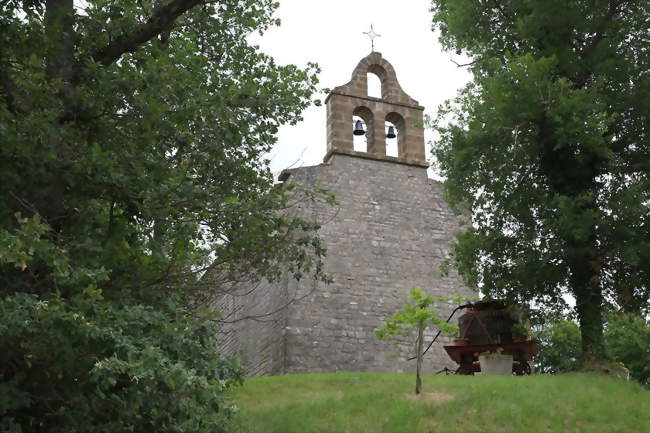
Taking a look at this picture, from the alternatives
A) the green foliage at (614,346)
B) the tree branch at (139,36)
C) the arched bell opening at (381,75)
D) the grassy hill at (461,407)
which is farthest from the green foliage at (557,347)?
the tree branch at (139,36)

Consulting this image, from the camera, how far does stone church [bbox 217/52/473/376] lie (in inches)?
670

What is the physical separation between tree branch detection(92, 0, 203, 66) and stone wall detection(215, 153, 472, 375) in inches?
314

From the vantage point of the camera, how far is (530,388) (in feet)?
36.7

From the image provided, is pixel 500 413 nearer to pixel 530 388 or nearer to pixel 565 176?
pixel 530 388

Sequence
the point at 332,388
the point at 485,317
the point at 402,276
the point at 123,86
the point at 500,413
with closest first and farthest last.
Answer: the point at 123,86 < the point at 500,413 < the point at 332,388 < the point at 485,317 < the point at 402,276

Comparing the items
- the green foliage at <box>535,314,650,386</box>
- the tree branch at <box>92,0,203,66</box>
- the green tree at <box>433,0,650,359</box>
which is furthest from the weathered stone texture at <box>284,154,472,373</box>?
the tree branch at <box>92,0,203,66</box>

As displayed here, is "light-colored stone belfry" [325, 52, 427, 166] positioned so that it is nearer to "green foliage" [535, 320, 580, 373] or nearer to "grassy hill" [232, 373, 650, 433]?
"grassy hill" [232, 373, 650, 433]

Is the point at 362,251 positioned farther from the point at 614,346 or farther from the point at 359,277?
the point at 614,346

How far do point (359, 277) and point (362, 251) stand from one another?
710 mm

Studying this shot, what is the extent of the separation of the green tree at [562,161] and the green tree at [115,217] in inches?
163

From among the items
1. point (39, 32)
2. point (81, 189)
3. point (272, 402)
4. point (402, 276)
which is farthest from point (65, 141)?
point (402, 276)

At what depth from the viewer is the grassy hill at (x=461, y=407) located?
9922mm

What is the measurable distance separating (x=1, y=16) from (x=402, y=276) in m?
12.4

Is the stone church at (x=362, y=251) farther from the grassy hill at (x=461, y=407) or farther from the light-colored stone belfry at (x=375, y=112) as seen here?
the grassy hill at (x=461, y=407)
